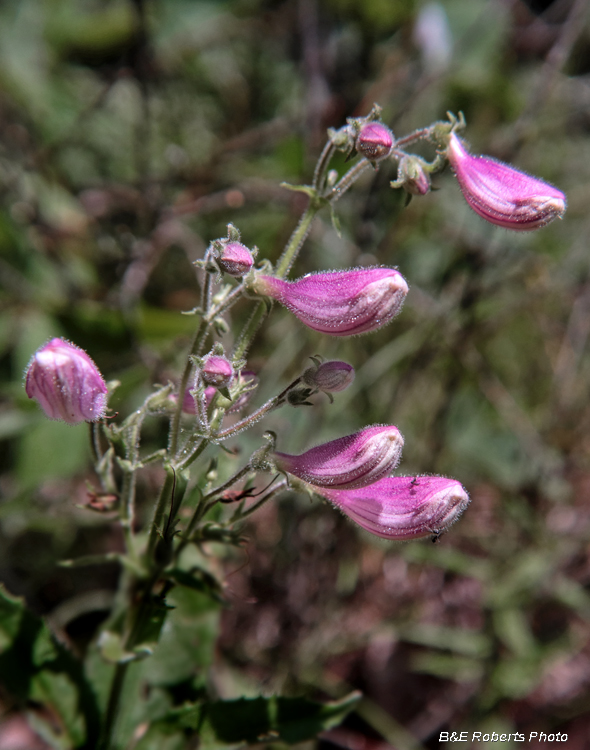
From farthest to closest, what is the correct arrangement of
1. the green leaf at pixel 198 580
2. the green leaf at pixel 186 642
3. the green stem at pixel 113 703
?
the green leaf at pixel 186 642
the green stem at pixel 113 703
the green leaf at pixel 198 580

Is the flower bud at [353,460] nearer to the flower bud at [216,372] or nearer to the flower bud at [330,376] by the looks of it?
the flower bud at [330,376]

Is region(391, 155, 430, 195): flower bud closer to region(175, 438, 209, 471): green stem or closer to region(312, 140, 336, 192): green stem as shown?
region(312, 140, 336, 192): green stem

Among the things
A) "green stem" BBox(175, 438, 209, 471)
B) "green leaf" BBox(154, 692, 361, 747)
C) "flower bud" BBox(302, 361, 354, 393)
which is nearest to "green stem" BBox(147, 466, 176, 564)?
"green stem" BBox(175, 438, 209, 471)

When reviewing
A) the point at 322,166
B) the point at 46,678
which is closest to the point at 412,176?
the point at 322,166

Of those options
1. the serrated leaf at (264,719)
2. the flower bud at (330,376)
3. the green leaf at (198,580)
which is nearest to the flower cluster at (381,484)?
the flower bud at (330,376)

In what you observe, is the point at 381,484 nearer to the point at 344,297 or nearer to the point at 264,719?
the point at 344,297

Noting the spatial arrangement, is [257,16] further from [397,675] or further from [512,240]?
[397,675]

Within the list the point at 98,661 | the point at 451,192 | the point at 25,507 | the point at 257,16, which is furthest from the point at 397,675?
the point at 257,16
